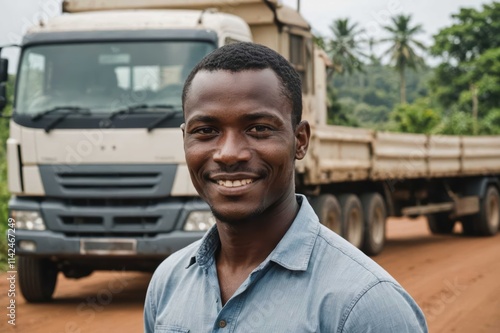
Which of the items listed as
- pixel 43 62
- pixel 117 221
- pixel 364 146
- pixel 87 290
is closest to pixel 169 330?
pixel 117 221

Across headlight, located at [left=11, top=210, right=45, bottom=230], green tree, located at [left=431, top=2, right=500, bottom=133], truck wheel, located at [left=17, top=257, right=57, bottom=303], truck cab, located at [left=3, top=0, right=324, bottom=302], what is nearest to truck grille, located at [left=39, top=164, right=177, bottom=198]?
truck cab, located at [left=3, top=0, right=324, bottom=302]

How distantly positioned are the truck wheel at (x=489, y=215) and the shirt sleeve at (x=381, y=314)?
14547 millimetres

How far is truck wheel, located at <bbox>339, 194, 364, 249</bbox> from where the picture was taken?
11086 millimetres

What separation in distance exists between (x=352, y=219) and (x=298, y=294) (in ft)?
32.3

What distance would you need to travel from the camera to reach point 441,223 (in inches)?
645

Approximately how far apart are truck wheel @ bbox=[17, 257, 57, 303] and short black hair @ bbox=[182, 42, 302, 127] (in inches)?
269

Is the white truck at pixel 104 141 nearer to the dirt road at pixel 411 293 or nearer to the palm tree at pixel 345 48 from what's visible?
the dirt road at pixel 411 293

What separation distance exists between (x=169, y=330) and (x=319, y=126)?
27.7 feet

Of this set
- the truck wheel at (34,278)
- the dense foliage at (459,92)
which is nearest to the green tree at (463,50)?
the dense foliage at (459,92)

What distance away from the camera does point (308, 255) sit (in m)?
1.83

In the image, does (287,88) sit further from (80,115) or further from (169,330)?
(80,115)

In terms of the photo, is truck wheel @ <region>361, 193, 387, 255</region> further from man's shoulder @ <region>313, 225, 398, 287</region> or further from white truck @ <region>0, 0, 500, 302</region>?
man's shoulder @ <region>313, 225, 398, 287</region>

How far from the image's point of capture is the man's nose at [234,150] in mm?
1928

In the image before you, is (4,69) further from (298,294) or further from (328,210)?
(298,294)
